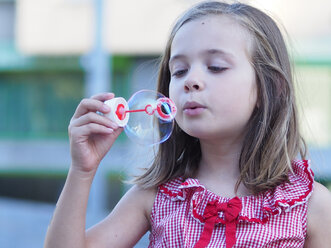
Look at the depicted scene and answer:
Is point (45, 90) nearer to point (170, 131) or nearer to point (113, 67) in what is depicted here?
point (113, 67)

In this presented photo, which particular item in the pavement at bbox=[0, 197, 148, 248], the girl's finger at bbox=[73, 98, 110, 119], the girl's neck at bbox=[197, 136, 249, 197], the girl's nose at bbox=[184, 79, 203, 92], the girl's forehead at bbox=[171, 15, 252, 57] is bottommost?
the pavement at bbox=[0, 197, 148, 248]

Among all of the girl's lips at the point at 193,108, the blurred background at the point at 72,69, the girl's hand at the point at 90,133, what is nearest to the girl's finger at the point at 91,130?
the girl's hand at the point at 90,133

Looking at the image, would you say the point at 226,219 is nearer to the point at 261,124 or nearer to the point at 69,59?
the point at 261,124

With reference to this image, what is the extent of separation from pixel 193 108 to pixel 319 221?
0.46 m

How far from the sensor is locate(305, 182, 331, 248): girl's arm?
1467 mm

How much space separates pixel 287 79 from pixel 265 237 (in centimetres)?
50

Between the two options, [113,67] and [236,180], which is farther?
[113,67]

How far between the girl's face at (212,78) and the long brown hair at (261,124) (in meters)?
0.05

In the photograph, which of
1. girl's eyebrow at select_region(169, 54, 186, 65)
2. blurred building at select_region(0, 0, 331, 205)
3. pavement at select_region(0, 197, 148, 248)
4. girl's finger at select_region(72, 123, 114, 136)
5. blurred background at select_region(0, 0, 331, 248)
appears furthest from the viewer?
blurred building at select_region(0, 0, 331, 205)

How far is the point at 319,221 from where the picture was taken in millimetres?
1476

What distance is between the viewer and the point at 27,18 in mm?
11695

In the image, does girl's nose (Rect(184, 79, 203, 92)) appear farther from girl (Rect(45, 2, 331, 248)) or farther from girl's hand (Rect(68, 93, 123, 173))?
girl's hand (Rect(68, 93, 123, 173))

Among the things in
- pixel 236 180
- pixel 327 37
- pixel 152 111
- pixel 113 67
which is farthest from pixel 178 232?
pixel 113 67

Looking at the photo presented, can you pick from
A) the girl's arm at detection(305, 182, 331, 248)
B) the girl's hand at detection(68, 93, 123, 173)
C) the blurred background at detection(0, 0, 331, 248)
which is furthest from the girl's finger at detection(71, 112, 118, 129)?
the blurred background at detection(0, 0, 331, 248)
